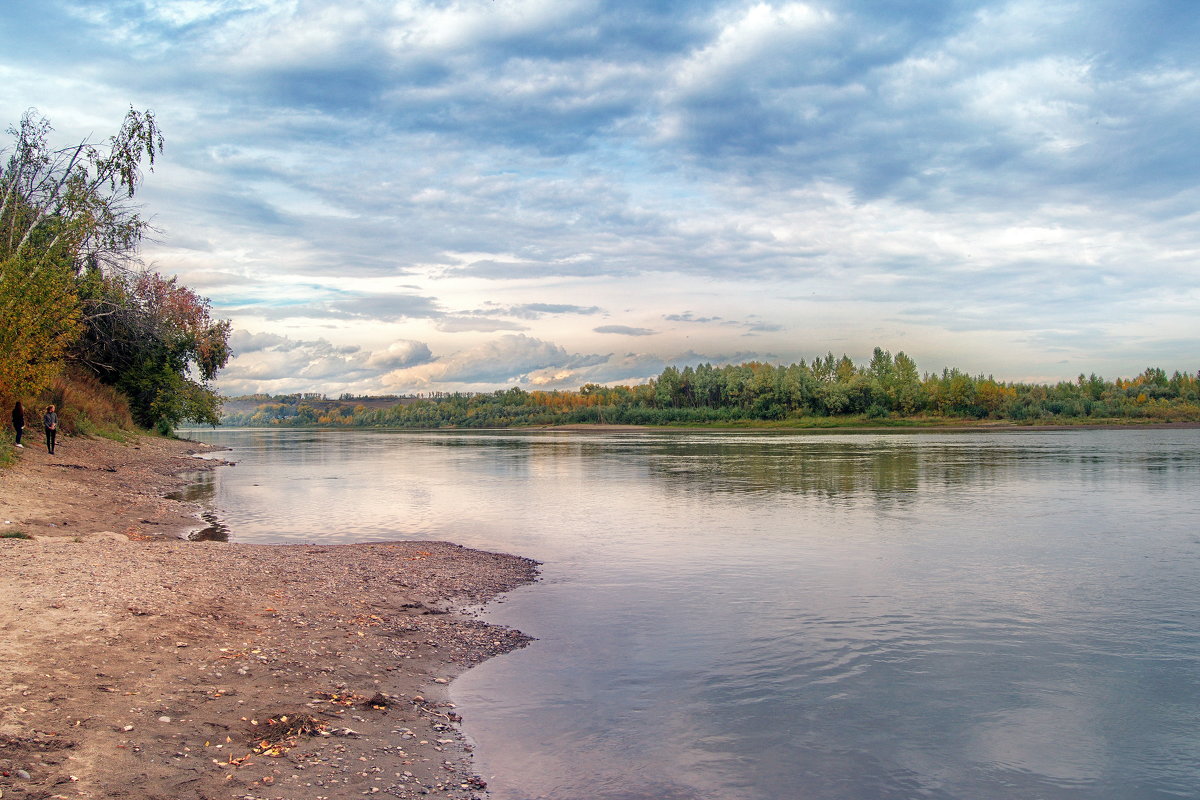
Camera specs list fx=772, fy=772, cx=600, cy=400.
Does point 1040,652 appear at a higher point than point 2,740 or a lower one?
lower

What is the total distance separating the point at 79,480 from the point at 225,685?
24.3 meters

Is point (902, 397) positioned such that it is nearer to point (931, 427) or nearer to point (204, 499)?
point (931, 427)

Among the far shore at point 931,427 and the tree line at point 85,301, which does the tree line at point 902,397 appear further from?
the tree line at point 85,301

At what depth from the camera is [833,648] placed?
12.9 m

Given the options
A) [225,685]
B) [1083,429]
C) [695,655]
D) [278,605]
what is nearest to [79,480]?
[278,605]

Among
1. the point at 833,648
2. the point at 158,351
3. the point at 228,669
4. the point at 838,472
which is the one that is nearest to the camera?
the point at 228,669

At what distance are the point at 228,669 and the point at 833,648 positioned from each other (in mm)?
9198

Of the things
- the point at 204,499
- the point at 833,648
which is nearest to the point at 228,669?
the point at 833,648

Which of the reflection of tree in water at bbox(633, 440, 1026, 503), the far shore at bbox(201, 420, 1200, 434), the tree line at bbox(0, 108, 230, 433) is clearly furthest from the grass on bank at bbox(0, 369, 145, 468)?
the far shore at bbox(201, 420, 1200, 434)

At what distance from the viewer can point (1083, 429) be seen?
134125 millimetres

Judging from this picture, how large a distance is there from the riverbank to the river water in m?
0.99

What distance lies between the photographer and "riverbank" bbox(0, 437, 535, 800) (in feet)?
23.4

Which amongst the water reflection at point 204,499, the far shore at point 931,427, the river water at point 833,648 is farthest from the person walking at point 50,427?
the far shore at point 931,427

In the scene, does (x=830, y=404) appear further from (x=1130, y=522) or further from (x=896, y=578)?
(x=896, y=578)
